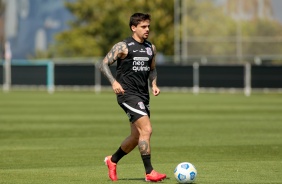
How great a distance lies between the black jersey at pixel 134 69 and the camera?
40.6ft

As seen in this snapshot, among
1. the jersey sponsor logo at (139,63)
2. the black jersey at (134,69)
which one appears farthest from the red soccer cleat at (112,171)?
the jersey sponsor logo at (139,63)

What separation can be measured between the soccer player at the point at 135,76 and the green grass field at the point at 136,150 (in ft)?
1.85

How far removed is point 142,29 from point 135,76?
0.65 meters

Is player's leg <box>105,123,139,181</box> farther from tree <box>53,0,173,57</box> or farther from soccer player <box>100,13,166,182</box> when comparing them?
tree <box>53,0,173,57</box>

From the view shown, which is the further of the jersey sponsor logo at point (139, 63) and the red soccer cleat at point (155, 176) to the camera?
the jersey sponsor logo at point (139, 63)

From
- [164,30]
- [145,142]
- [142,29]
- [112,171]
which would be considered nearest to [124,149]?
[112,171]

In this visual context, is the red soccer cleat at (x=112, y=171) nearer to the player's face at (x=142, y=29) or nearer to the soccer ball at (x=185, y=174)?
the soccer ball at (x=185, y=174)

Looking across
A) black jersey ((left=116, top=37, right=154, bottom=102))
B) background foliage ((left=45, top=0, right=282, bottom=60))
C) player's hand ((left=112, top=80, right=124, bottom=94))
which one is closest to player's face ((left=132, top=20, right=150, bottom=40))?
black jersey ((left=116, top=37, right=154, bottom=102))

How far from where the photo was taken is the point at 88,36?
73.4 m

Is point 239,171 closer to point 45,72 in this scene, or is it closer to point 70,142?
point 70,142

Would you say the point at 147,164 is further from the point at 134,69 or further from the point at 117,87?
the point at 134,69

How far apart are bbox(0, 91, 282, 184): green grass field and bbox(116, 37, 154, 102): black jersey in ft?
3.93

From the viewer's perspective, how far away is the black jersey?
40.6ft

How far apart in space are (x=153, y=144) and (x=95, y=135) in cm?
257
